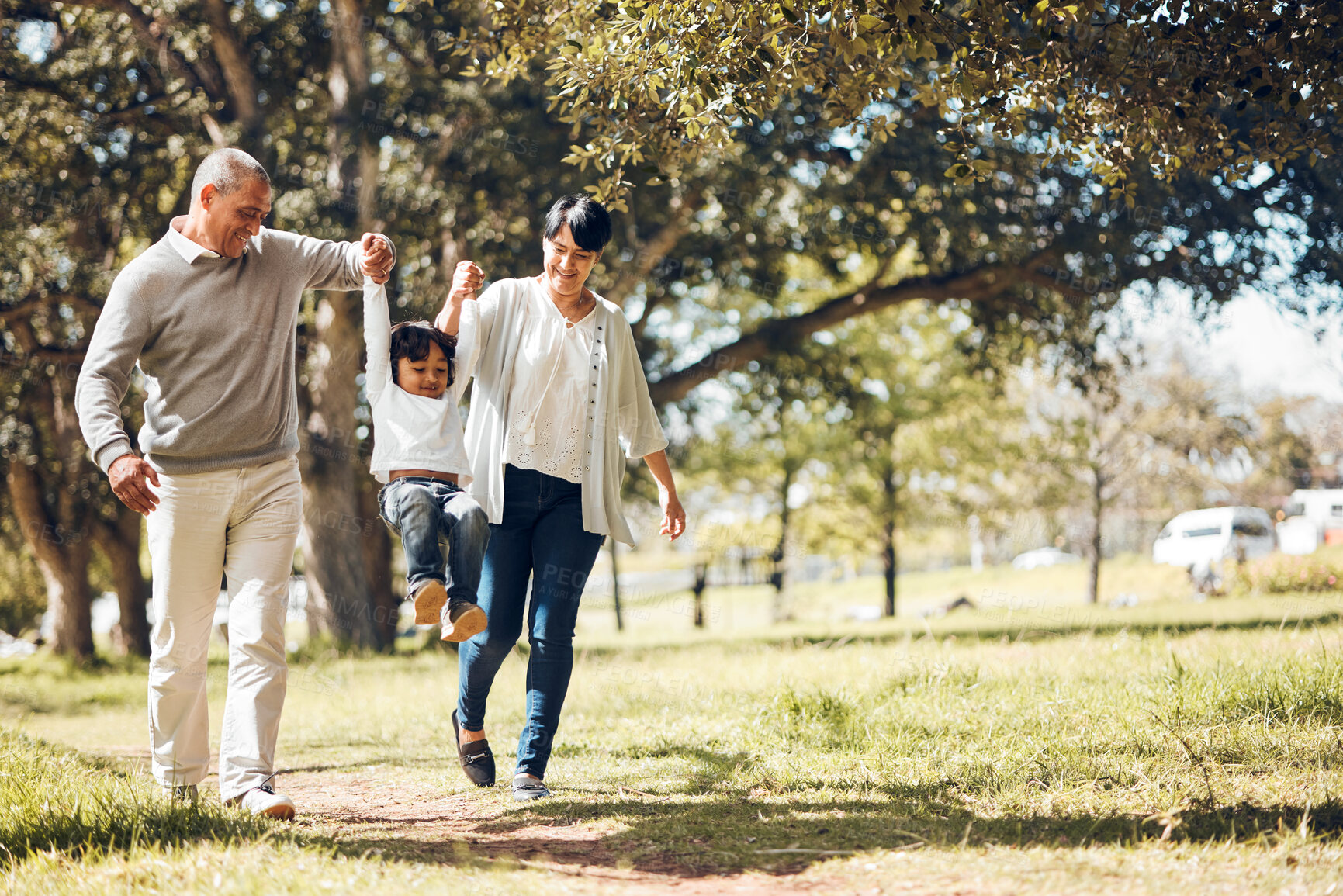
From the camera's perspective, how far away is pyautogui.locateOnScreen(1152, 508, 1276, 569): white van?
2797 centimetres

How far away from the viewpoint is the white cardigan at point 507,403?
4199mm

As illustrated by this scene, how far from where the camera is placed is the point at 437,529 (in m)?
3.78

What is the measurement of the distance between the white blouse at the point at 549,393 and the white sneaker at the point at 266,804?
4.92 feet

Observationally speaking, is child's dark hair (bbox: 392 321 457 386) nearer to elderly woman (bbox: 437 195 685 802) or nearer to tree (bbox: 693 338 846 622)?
elderly woman (bbox: 437 195 685 802)

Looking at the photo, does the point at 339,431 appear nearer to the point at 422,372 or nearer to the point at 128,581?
the point at 128,581

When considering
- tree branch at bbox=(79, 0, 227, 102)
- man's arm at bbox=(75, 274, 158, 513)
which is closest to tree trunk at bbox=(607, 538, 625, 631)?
tree branch at bbox=(79, 0, 227, 102)

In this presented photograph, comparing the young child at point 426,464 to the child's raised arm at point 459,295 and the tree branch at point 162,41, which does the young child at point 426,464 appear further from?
the tree branch at point 162,41

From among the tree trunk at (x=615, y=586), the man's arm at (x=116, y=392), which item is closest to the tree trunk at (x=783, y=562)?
the tree trunk at (x=615, y=586)

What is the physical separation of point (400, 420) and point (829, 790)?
2.25 m

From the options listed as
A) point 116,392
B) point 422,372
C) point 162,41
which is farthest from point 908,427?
point 116,392

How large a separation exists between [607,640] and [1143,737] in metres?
15.7

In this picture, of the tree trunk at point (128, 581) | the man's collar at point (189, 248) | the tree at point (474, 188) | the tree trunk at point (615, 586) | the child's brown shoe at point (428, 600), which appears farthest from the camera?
the tree trunk at point (615, 586)

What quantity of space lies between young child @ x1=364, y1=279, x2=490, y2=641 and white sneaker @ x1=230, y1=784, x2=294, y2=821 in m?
0.79

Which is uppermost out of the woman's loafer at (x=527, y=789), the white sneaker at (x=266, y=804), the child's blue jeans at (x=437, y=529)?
the child's blue jeans at (x=437, y=529)
